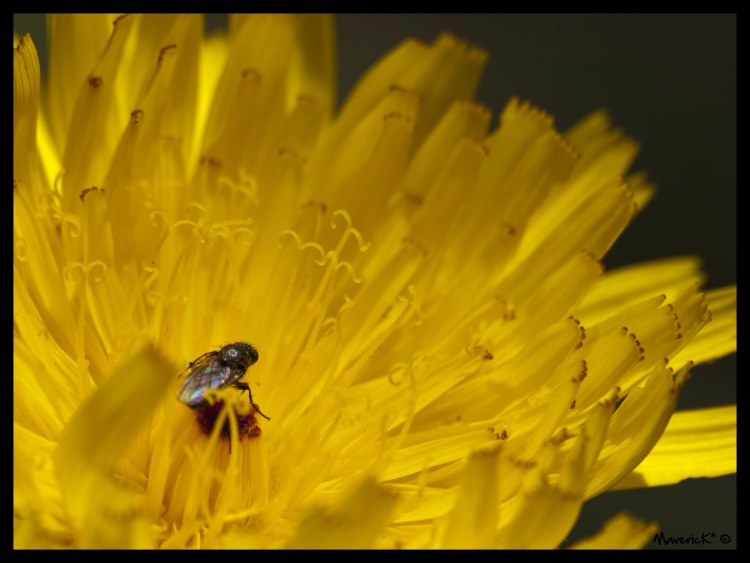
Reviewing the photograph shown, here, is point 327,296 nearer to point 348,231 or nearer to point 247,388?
point 348,231

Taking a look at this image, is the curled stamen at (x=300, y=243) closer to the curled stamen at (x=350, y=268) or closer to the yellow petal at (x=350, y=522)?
the curled stamen at (x=350, y=268)

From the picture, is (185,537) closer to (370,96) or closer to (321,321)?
(321,321)

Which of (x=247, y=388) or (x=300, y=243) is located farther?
(x=300, y=243)

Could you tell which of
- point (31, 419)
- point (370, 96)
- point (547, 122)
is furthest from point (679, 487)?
point (31, 419)

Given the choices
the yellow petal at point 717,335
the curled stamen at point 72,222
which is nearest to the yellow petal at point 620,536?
the yellow petal at point 717,335

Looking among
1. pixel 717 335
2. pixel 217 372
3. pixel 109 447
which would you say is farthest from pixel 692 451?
pixel 109 447

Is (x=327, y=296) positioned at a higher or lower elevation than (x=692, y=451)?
higher

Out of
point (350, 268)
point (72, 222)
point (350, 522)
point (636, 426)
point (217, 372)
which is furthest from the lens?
point (350, 268)
